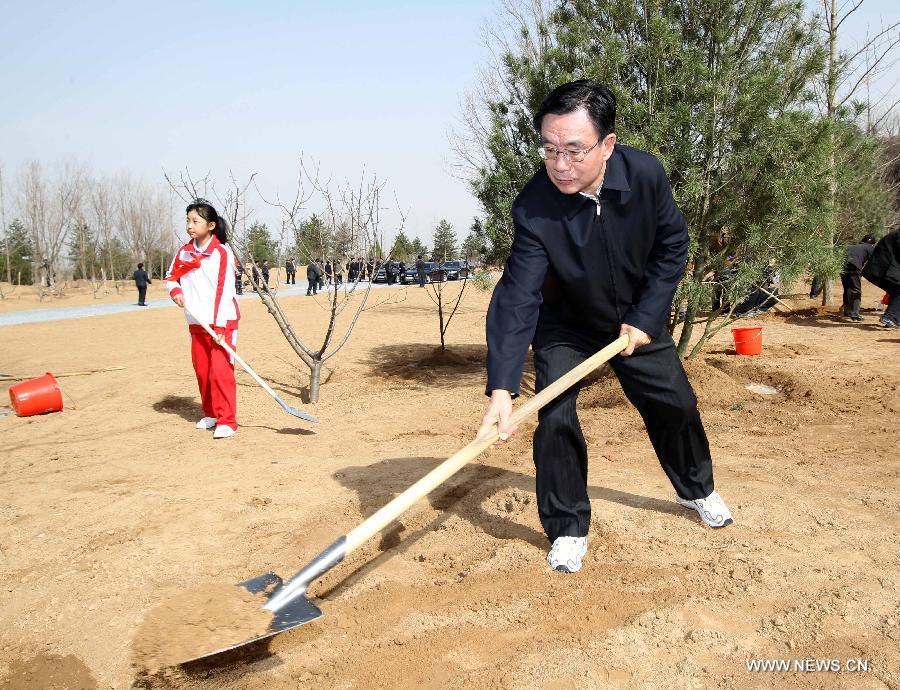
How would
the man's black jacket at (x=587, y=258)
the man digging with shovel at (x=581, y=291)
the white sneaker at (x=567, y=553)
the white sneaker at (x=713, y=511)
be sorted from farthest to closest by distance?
the white sneaker at (x=713, y=511)
the white sneaker at (x=567, y=553)
the man's black jacket at (x=587, y=258)
the man digging with shovel at (x=581, y=291)

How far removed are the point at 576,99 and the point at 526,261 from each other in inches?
25.3

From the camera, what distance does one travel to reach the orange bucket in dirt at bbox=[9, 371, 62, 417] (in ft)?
22.3

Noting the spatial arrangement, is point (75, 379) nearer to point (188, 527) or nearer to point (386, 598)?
point (188, 527)

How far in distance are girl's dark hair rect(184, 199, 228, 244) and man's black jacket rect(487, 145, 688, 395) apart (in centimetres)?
340

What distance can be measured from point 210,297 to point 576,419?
11.8ft

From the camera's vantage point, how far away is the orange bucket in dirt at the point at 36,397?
6.80 meters

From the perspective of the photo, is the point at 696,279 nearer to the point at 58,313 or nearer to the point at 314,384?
the point at 314,384

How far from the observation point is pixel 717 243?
21.5 ft

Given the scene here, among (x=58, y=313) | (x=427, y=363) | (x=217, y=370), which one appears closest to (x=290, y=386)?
(x=427, y=363)

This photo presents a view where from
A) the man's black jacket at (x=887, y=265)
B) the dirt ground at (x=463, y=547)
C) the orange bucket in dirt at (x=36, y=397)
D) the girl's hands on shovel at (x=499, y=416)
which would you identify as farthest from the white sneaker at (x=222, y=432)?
the man's black jacket at (x=887, y=265)

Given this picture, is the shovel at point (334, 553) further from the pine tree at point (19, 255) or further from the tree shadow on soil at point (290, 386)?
the pine tree at point (19, 255)

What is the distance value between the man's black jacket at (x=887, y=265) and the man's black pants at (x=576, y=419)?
30.3 feet

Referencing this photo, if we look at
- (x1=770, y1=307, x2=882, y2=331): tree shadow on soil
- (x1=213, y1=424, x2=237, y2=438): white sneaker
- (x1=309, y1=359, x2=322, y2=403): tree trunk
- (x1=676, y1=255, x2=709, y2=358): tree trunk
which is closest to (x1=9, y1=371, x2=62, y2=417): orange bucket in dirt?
(x1=213, y1=424, x2=237, y2=438): white sneaker
